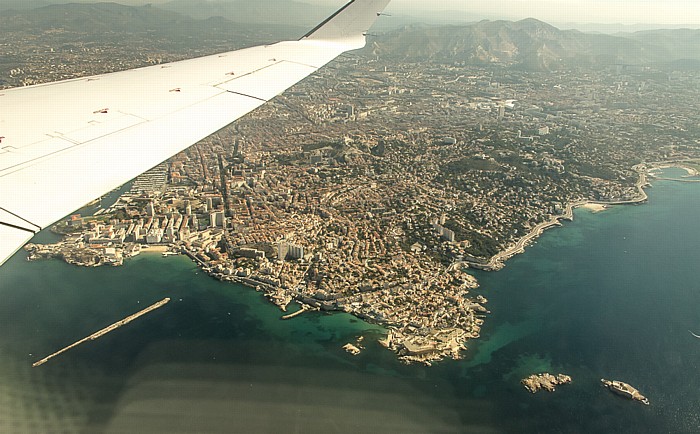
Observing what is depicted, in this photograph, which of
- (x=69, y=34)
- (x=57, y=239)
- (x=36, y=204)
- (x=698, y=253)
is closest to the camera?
(x=36, y=204)

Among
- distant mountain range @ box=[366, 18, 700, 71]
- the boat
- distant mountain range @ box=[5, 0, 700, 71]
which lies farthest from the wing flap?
distant mountain range @ box=[366, 18, 700, 71]

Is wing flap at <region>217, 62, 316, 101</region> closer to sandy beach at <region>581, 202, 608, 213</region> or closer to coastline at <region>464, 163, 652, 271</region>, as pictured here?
coastline at <region>464, 163, 652, 271</region>

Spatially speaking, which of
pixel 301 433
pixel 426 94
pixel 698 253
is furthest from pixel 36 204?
pixel 426 94

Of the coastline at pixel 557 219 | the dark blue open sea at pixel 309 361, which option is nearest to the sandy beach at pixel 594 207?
the coastline at pixel 557 219

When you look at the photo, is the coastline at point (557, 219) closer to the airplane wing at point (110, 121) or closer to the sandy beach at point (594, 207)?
→ the sandy beach at point (594, 207)

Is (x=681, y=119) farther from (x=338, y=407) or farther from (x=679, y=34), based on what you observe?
(x=679, y=34)

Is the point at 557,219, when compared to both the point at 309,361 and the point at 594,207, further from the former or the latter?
the point at 309,361
